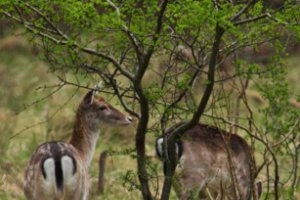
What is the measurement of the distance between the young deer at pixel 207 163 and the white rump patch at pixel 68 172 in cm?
98

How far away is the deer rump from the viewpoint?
26.4ft

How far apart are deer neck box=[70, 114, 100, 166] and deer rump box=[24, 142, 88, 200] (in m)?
0.94

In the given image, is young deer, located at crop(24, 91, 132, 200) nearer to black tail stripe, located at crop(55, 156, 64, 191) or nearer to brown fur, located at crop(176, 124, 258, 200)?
black tail stripe, located at crop(55, 156, 64, 191)

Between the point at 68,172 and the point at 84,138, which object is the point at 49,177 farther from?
the point at 84,138

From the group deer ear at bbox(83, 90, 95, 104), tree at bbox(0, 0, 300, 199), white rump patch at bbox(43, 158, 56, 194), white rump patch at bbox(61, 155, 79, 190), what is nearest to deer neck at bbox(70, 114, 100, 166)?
deer ear at bbox(83, 90, 95, 104)

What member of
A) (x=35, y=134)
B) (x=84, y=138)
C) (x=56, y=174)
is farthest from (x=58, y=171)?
(x=35, y=134)

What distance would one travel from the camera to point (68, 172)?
812 cm

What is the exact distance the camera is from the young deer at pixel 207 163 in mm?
9172

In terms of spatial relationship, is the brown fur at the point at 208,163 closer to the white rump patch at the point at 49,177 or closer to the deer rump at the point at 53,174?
the deer rump at the point at 53,174

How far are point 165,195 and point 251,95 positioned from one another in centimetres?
1031

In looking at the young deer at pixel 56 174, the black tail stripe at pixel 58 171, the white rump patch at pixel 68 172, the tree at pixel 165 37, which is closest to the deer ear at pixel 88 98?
the young deer at pixel 56 174

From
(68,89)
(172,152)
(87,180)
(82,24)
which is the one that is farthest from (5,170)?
(68,89)

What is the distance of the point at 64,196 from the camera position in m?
8.20

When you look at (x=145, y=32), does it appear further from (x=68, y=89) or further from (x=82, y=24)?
(x=68, y=89)
